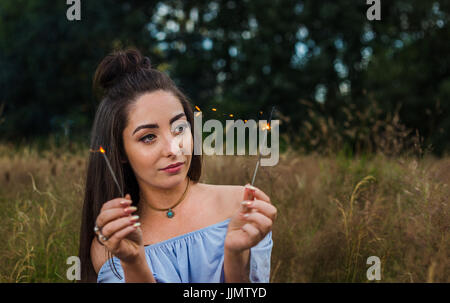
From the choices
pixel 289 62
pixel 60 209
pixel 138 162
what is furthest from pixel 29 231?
pixel 289 62

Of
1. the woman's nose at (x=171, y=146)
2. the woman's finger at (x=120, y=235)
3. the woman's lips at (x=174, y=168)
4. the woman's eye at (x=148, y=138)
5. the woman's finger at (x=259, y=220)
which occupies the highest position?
the woman's eye at (x=148, y=138)

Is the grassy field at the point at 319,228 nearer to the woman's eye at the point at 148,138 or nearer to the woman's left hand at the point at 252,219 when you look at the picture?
the woman's left hand at the point at 252,219

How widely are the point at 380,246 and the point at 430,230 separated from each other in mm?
747

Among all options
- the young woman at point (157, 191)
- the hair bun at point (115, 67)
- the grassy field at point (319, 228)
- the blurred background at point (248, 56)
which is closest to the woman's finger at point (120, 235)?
the young woman at point (157, 191)

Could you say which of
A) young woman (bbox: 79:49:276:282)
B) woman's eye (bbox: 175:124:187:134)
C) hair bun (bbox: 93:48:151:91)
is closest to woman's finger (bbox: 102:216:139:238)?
young woman (bbox: 79:49:276:282)

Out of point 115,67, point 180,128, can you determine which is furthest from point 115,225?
point 115,67

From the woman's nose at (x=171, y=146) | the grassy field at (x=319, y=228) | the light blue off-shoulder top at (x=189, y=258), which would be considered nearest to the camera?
the woman's nose at (x=171, y=146)

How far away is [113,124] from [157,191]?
1.26 ft

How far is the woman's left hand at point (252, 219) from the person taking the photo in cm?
154

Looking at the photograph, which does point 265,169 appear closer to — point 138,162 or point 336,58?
point 138,162

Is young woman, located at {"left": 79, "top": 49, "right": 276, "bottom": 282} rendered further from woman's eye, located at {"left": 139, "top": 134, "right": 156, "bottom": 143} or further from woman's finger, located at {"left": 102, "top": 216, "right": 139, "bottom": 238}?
woman's finger, located at {"left": 102, "top": 216, "right": 139, "bottom": 238}

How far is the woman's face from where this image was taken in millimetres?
1841

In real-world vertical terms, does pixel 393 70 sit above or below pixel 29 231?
above

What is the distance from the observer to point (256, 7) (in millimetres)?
16562
